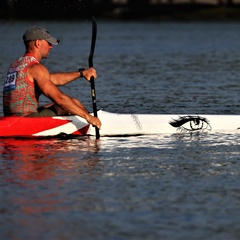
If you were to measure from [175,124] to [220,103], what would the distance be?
623cm

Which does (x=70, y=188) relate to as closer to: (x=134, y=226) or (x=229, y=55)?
(x=134, y=226)

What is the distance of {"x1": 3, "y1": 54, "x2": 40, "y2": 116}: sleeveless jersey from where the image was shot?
19.0 metres

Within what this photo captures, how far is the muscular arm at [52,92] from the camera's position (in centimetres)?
1895

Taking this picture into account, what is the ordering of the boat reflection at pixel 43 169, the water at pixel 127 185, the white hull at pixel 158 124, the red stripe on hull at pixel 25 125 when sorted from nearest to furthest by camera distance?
the water at pixel 127 185 → the boat reflection at pixel 43 169 → the red stripe on hull at pixel 25 125 → the white hull at pixel 158 124

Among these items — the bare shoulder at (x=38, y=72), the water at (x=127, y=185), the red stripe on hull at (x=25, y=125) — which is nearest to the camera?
the water at (x=127, y=185)

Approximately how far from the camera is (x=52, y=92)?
62.2 feet

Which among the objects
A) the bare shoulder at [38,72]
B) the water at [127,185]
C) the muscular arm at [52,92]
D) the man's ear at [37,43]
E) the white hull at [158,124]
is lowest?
the water at [127,185]

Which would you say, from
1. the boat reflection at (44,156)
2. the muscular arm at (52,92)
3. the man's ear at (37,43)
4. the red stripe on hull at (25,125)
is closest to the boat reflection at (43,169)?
the boat reflection at (44,156)

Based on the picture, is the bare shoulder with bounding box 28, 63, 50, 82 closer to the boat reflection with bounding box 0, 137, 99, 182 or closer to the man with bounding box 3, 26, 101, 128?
the man with bounding box 3, 26, 101, 128

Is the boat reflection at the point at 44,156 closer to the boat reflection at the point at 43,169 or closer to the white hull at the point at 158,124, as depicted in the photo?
the boat reflection at the point at 43,169

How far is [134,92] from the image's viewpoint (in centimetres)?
2977

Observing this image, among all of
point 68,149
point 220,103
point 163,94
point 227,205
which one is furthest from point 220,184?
point 163,94

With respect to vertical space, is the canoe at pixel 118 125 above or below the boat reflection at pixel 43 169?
above

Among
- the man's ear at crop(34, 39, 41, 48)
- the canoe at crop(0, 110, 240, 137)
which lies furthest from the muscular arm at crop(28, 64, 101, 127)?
the canoe at crop(0, 110, 240, 137)
